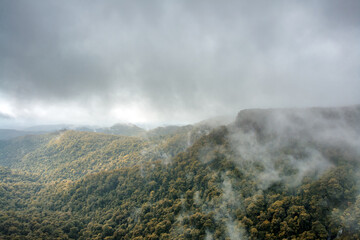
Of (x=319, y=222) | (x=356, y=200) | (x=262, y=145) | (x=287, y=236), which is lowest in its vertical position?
(x=287, y=236)

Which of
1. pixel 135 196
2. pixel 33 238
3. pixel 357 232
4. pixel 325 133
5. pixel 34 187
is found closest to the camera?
pixel 357 232

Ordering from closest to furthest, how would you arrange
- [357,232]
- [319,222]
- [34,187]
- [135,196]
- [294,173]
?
[357,232] → [319,222] → [294,173] → [135,196] → [34,187]

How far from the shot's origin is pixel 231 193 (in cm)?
10200

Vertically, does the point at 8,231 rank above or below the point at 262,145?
below

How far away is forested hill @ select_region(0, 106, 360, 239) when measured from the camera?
78750 mm

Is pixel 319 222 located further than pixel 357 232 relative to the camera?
Yes

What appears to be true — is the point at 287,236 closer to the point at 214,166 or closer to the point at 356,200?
the point at 356,200

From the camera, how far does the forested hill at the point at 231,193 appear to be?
78750mm

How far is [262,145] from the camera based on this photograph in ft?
460

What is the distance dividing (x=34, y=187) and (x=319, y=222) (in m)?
233

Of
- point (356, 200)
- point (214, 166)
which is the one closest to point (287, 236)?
point (356, 200)

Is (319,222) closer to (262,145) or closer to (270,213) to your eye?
(270,213)

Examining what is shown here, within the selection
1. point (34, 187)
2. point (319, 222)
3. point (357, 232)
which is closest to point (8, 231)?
point (34, 187)

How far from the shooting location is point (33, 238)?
81938 millimetres
